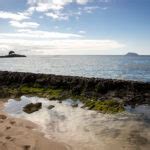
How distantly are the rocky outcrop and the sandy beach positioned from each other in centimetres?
818

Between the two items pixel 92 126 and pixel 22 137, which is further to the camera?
pixel 92 126

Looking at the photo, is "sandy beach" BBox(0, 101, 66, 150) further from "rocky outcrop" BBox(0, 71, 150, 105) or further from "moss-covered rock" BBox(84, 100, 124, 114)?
"rocky outcrop" BBox(0, 71, 150, 105)

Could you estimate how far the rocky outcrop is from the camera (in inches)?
829

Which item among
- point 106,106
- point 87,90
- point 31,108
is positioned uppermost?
point 87,90

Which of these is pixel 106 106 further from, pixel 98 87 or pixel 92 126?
pixel 98 87

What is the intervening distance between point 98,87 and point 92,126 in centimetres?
965

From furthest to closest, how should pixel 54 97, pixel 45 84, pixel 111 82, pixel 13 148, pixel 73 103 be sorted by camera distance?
1. pixel 45 84
2. pixel 111 82
3. pixel 54 97
4. pixel 73 103
5. pixel 13 148

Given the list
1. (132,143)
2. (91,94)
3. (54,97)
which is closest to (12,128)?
(132,143)

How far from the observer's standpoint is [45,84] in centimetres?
2750

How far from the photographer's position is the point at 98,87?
2328 centimetres

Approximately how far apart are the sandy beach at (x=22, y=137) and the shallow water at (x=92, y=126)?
48cm

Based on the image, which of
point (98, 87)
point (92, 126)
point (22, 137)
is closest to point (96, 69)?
point (98, 87)

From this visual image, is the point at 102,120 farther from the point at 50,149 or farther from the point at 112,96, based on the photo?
the point at 112,96

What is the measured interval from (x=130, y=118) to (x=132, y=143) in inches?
155
